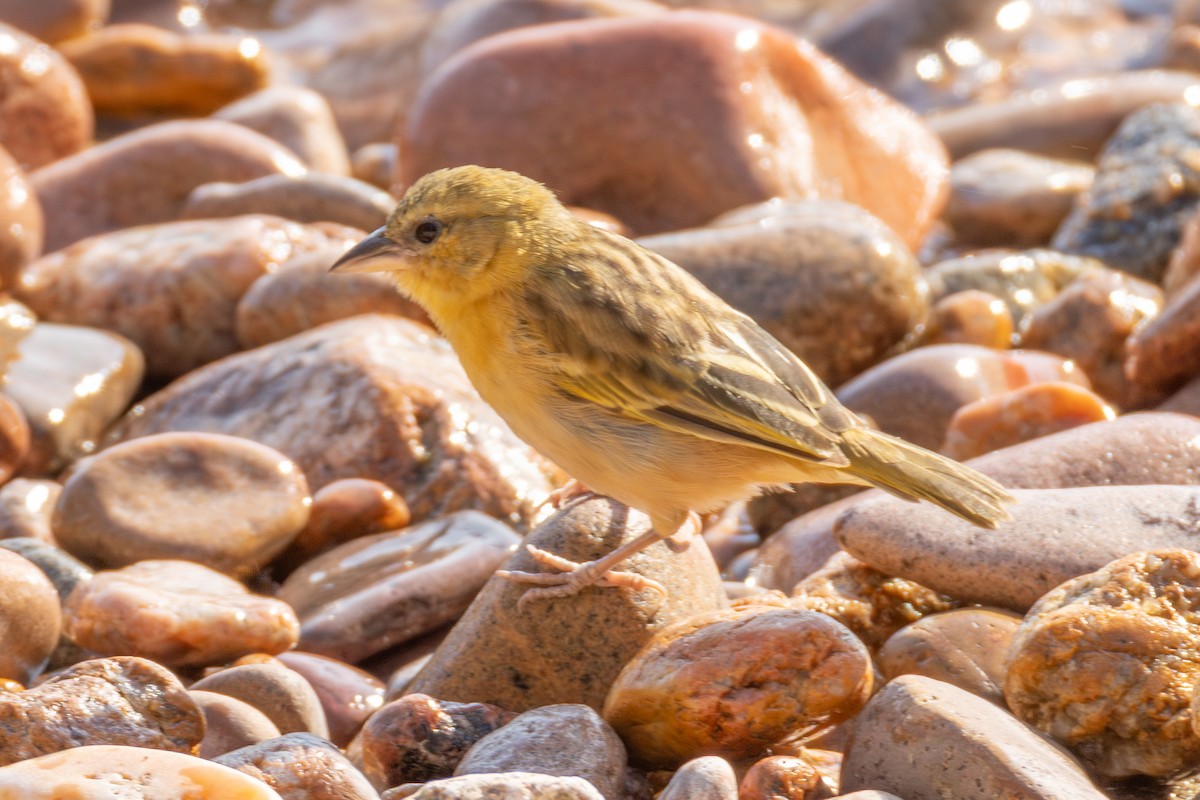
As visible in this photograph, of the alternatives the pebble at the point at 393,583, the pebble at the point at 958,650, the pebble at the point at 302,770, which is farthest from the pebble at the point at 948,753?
the pebble at the point at 393,583

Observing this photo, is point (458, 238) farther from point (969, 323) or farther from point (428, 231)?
point (969, 323)

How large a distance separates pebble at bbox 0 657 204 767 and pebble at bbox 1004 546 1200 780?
82.2 inches

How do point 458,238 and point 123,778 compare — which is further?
point 458,238

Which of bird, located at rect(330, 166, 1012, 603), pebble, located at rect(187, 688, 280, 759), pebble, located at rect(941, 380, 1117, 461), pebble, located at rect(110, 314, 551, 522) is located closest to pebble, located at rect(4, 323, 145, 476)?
pebble, located at rect(110, 314, 551, 522)

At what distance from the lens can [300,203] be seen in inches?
338

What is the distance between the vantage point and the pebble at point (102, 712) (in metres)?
3.67

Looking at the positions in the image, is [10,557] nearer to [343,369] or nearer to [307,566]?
[307,566]

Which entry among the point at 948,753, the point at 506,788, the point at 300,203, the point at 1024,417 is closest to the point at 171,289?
the point at 300,203

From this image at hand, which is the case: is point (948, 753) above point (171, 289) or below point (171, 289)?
below

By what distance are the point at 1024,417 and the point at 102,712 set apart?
12.1ft

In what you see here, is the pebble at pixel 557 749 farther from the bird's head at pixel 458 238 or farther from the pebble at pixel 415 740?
the bird's head at pixel 458 238

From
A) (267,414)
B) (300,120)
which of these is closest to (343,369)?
(267,414)

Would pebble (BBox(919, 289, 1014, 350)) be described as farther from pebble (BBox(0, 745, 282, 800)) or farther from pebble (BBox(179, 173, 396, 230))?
pebble (BBox(0, 745, 282, 800))

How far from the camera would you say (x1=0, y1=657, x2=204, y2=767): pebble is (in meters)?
3.67
